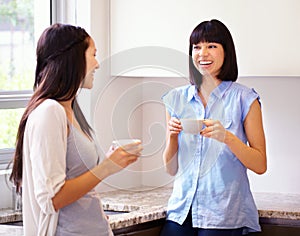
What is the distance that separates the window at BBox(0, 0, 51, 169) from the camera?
3049mm

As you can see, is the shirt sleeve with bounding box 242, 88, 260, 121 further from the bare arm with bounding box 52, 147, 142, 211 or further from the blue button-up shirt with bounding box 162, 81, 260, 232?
the bare arm with bounding box 52, 147, 142, 211

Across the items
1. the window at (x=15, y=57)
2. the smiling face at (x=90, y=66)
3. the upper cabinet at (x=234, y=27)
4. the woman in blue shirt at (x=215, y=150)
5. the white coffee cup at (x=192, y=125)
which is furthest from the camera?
the window at (x=15, y=57)

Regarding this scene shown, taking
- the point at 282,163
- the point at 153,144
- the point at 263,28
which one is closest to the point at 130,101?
the point at 153,144

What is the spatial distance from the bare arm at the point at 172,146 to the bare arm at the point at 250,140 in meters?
0.11

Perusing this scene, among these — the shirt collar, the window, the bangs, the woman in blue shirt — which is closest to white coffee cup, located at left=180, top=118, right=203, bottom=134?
the woman in blue shirt

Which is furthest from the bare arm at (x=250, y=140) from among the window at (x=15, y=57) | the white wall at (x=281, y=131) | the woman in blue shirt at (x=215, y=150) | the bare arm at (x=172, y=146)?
the window at (x=15, y=57)

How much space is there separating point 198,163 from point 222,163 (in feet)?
0.32

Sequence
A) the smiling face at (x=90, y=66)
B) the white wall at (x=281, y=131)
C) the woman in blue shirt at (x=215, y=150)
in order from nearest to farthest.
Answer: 1. the smiling face at (x=90, y=66)
2. the woman in blue shirt at (x=215, y=150)
3. the white wall at (x=281, y=131)

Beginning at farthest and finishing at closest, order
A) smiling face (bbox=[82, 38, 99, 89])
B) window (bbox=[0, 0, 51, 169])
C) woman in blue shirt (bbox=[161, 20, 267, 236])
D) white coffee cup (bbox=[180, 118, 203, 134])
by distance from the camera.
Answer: window (bbox=[0, 0, 51, 169]) < woman in blue shirt (bbox=[161, 20, 267, 236]) < white coffee cup (bbox=[180, 118, 203, 134]) < smiling face (bbox=[82, 38, 99, 89])

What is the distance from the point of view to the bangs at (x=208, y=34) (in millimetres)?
2645

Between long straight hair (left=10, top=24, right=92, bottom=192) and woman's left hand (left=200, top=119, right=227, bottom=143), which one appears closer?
long straight hair (left=10, top=24, right=92, bottom=192)

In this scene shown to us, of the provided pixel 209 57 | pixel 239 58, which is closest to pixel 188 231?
pixel 209 57

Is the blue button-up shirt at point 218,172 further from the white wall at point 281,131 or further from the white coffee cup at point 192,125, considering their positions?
the white wall at point 281,131

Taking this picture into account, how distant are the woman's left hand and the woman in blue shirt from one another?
0.07m
